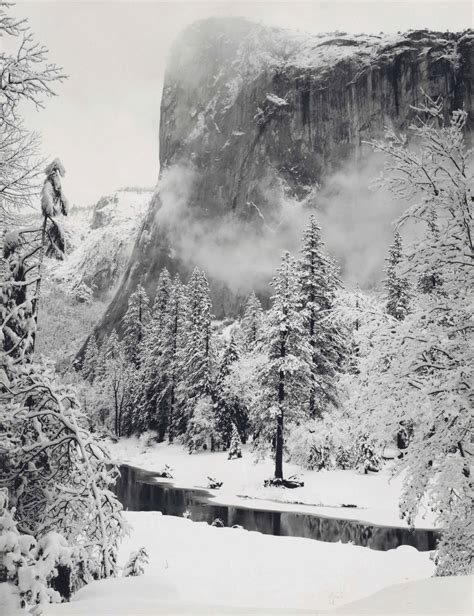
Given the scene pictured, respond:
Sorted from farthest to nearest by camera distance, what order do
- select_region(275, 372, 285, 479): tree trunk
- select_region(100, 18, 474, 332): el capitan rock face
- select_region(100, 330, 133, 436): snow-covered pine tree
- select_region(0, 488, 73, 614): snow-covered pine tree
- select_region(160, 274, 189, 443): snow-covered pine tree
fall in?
select_region(100, 18, 474, 332): el capitan rock face, select_region(100, 330, 133, 436): snow-covered pine tree, select_region(160, 274, 189, 443): snow-covered pine tree, select_region(275, 372, 285, 479): tree trunk, select_region(0, 488, 73, 614): snow-covered pine tree

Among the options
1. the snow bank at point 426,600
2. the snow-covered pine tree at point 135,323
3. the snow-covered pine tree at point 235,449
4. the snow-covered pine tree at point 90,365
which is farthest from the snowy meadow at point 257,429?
the snow-covered pine tree at point 90,365

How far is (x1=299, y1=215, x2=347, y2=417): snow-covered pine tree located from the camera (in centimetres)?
3178

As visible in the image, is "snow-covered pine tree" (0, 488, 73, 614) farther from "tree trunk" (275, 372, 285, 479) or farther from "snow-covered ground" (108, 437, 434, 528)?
"tree trunk" (275, 372, 285, 479)

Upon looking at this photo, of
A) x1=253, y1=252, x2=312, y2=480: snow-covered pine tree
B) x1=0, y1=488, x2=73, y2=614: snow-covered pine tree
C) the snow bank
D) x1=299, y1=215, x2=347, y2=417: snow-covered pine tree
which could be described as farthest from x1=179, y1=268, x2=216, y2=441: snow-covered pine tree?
the snow bank

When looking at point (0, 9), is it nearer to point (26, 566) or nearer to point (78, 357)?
point (26, 566)

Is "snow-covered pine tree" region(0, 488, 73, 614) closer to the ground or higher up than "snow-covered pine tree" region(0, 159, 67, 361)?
closer to the ground

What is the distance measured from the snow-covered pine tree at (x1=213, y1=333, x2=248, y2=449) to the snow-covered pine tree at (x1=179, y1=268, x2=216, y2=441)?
123 cm

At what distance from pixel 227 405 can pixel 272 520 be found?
2095 cm

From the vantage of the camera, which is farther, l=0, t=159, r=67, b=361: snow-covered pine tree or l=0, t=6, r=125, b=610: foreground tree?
l=0, t=159, r=67, b=361: snow-covered pine tree

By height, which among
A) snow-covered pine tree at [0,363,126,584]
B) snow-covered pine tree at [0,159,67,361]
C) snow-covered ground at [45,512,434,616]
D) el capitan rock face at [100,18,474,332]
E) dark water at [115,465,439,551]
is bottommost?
dark water at [115,465,439,551]

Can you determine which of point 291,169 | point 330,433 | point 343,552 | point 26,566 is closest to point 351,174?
point 291,169

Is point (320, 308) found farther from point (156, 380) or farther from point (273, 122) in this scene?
point (273, 122)

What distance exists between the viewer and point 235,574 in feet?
38.8

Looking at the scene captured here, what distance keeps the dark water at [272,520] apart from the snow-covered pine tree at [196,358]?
13.5 m
